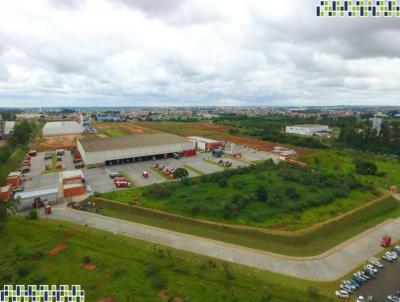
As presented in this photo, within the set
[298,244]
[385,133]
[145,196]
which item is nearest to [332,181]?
[298,244]

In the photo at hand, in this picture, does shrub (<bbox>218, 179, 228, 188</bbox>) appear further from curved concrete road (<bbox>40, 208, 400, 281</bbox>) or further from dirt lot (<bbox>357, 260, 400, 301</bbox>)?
dirt lot (<bbox>357, 260, 400, 301</bbox>)

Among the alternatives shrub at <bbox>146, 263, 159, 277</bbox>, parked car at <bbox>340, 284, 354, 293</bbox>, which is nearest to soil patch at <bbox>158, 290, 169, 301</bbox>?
shrub at <bbox>146, 263, 159, 277</bbox>

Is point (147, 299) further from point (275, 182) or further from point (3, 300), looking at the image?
point (275, 182)

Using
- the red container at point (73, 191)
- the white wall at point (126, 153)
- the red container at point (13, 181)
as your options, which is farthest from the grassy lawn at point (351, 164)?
the red container at point (13, 181)

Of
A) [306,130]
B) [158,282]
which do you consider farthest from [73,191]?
[306,130]

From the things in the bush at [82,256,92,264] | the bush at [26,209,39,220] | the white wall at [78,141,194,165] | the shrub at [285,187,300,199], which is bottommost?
the bush at [82,256,92,264]

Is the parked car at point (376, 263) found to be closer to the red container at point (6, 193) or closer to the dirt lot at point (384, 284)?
the dirt lot at point (384, 284)
